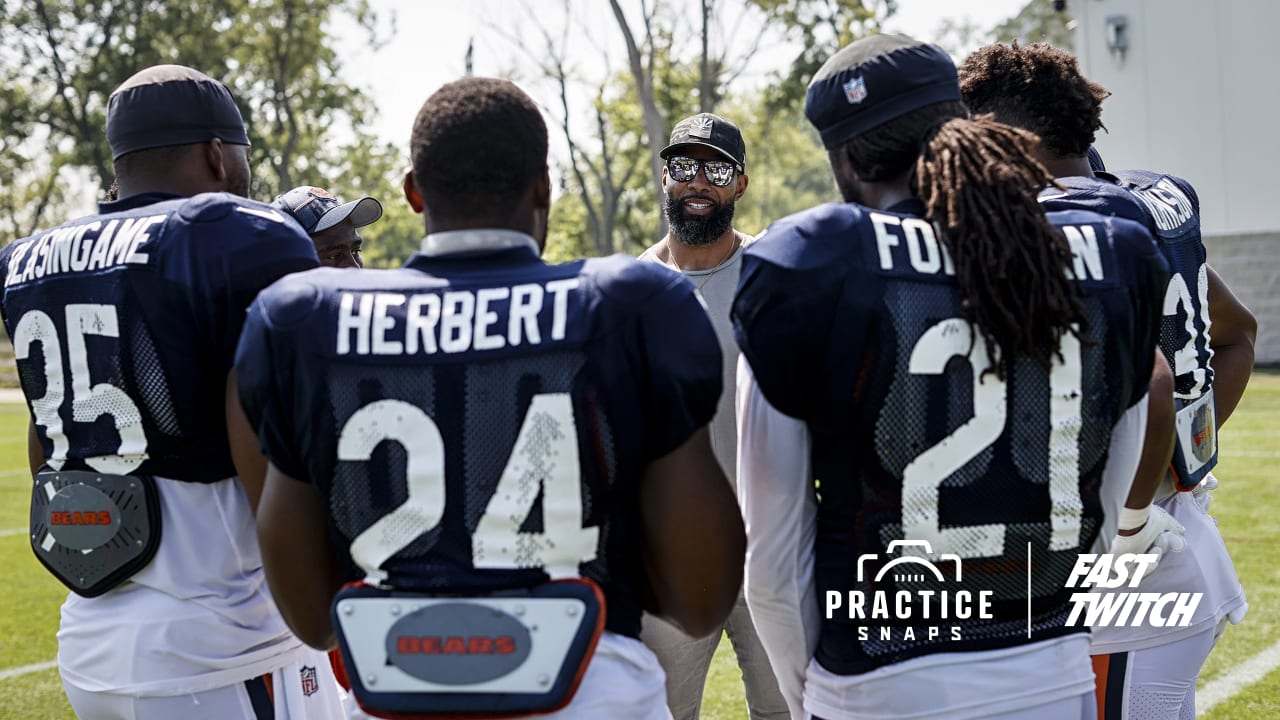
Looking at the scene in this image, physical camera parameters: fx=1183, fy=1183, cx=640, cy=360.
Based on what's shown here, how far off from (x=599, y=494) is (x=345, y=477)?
41cm

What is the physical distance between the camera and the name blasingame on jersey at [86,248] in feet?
8.06

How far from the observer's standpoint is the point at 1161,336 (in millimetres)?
2830

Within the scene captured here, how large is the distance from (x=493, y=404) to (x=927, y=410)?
722 millimetres

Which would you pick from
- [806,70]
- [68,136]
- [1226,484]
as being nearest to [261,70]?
[68,136]

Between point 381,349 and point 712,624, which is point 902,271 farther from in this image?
point 381,349

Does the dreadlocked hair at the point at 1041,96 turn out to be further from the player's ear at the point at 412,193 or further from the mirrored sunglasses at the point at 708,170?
the mirrored sunglasses at the point at 708,170

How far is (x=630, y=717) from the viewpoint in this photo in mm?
1894

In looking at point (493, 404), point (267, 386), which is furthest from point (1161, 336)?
point (267, 386)

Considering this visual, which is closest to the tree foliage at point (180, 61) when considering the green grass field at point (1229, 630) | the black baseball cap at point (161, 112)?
the green grass field at point (1229, 630)

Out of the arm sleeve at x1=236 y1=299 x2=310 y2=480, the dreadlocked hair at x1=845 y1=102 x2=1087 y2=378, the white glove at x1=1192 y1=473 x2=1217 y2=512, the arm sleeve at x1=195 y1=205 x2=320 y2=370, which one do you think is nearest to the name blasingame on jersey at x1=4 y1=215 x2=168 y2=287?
the arm sleeve at x1=195 y1=205 x2=320 y2=370

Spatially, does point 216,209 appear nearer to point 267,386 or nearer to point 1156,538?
point 267,386

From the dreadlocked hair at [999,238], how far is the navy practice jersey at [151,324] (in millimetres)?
1310

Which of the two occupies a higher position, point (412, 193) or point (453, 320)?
point (412, 193)

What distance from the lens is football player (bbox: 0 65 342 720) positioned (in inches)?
96.0
